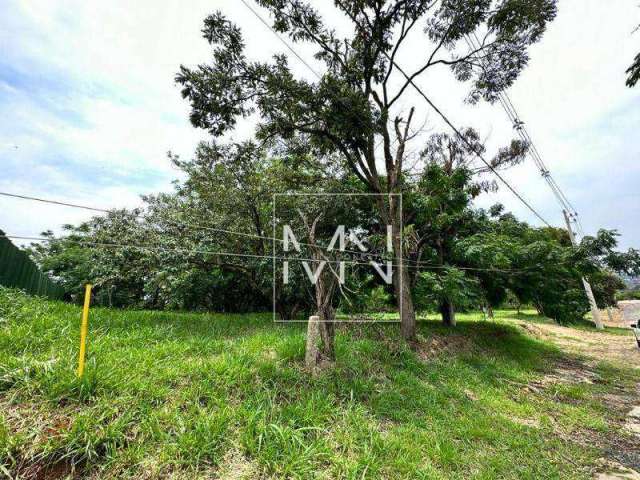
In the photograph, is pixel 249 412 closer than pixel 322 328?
Yes

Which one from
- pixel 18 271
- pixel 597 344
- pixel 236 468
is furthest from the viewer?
pixel 597 344

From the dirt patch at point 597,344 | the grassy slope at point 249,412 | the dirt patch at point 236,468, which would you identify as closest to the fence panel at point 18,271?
the grassy slope at point 249,412

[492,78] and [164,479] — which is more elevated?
[492,78]

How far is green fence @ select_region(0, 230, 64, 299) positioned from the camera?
197 inches

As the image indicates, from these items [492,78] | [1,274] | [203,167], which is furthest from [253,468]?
[492,78]

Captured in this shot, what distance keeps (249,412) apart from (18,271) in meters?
5.72

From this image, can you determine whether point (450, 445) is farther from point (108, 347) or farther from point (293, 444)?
point (108, 347)

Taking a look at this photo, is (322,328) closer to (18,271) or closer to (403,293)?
(403,293)

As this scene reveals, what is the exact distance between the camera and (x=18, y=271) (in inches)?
207

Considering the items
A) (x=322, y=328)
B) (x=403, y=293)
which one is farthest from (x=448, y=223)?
(x=322, y=328)

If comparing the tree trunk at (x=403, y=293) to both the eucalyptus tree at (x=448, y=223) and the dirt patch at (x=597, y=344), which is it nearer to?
the eucalyptus tree at (x=448, y=223)

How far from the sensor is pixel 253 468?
A: 2174mm

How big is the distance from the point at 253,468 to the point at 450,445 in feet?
6.53

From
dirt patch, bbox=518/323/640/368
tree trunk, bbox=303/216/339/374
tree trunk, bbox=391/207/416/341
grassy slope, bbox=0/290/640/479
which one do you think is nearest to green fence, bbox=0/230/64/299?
grassy slope, bbox=0/290/640/479
